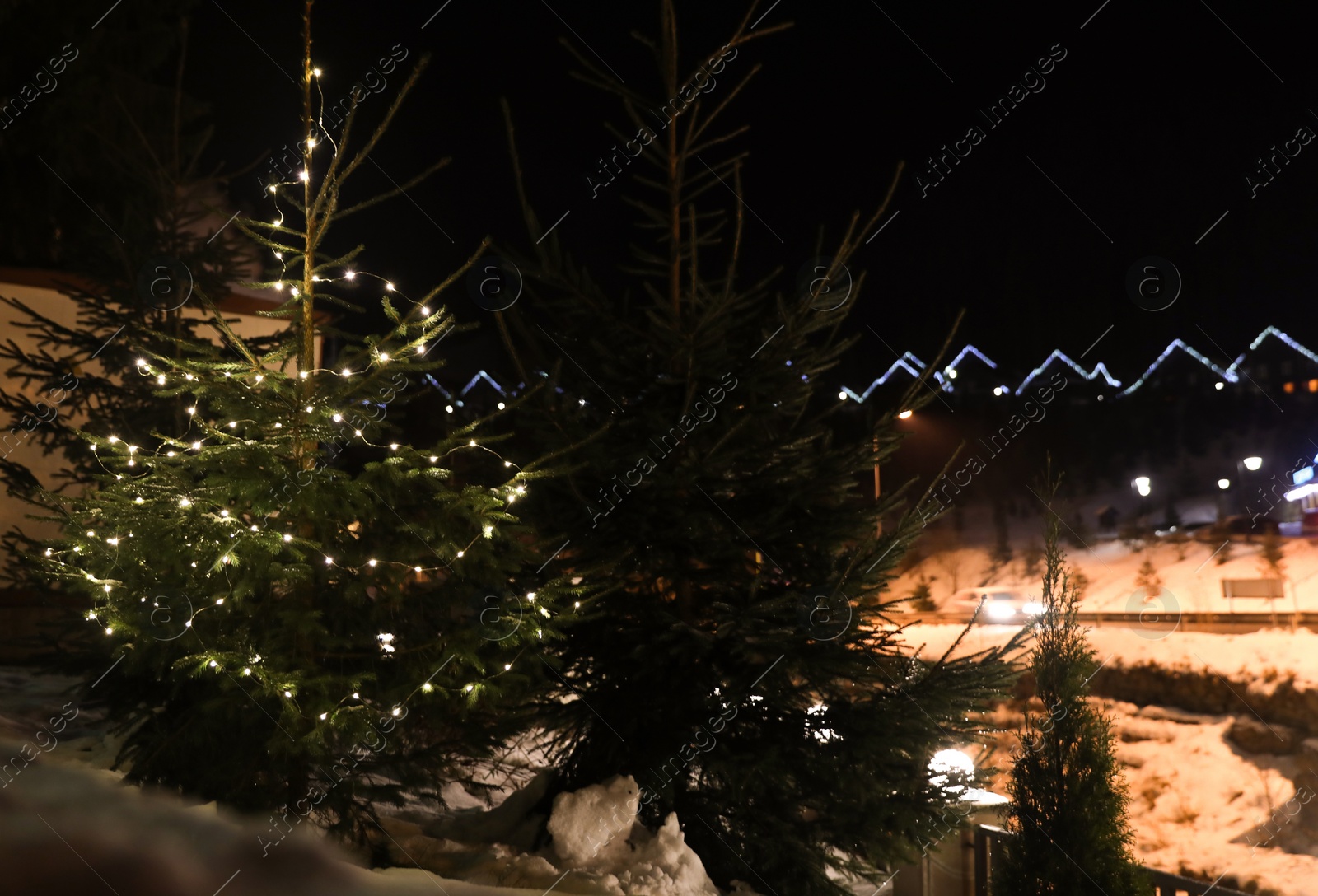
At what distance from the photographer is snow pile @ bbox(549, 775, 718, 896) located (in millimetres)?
5602

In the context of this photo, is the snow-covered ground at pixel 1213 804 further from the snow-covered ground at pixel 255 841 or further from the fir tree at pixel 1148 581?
the snow-covered ground at pixel 255 841

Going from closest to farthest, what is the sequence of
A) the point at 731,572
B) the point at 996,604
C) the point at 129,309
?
1. the point at 731,572
2. the point at 129,309
3. the point at 996,604

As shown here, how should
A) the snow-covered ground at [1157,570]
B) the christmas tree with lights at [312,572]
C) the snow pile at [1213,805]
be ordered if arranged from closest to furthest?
the christmas tree with lights at [312,572] → the snow pile at [1213,805] → the snow-covered ground at [1157,570]

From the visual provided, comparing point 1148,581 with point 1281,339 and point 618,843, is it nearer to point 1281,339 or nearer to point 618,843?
point 1281,339

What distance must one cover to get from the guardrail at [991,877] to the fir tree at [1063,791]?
17cm

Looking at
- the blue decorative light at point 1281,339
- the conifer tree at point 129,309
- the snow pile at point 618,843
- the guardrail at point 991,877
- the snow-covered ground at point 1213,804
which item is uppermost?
the blue decorative light at point 1281,339

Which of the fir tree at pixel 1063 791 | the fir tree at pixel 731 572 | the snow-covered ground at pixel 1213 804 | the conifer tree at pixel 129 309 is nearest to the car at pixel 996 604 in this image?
the snow-covered ground at pixel 1213 804

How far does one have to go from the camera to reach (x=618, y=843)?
5809mm

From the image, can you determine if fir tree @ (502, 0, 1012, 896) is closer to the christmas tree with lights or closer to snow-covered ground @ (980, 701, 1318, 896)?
the christmas tree with lights

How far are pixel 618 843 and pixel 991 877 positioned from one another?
505cm

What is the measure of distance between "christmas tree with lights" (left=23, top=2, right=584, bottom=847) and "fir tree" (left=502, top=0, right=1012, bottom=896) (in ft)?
3.03

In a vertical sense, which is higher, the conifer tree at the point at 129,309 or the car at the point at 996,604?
the conifer tree at the point at 129,309

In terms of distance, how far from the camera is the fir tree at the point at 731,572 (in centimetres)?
634

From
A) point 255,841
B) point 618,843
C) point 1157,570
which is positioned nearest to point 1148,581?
point 1157,570
